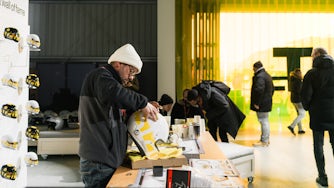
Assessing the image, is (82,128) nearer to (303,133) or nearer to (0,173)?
(0,173)

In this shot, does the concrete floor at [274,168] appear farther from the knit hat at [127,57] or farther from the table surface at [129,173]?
the knit hat at [127,57]

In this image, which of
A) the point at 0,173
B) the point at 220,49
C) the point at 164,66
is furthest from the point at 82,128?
the point at 220,49

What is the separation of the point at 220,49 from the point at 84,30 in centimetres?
255

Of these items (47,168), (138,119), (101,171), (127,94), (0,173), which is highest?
(127,94)

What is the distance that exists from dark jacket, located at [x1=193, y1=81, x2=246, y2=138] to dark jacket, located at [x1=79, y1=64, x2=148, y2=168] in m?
2.42

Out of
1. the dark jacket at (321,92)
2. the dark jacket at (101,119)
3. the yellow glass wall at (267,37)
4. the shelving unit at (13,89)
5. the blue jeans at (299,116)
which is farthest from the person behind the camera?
the yellow glass wall at (267,37)

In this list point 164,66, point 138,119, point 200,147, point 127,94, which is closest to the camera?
point 127,94

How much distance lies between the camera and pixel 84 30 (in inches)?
245

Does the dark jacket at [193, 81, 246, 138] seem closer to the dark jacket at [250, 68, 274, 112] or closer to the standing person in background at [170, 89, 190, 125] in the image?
the standing person in background at [170, 89, 190, 125]

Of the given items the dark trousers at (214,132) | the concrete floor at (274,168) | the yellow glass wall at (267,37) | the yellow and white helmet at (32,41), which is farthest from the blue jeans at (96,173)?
the yellow glass wall at (267,37)

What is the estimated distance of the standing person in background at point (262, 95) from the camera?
205 inches

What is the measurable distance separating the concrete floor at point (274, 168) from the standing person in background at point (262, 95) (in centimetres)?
28

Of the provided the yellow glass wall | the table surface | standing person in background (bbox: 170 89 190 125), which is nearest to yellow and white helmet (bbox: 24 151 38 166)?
the table surface

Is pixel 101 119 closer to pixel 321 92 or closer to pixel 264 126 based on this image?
pixel 321 92
